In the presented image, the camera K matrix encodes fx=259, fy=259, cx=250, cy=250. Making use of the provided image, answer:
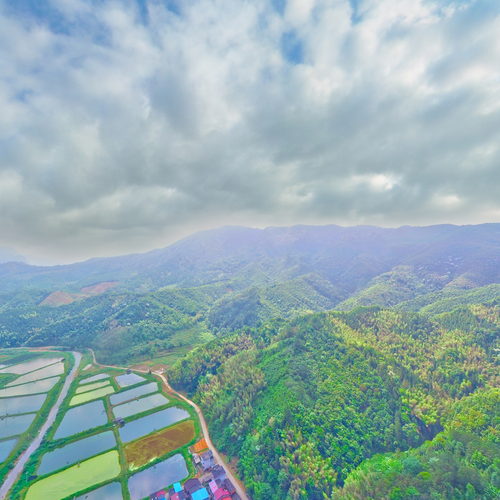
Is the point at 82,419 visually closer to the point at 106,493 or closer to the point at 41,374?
the point at 106,493

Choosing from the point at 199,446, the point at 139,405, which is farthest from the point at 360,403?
the point at 139,405

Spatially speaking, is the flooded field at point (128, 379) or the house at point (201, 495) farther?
the flooded field at point (128, 379)

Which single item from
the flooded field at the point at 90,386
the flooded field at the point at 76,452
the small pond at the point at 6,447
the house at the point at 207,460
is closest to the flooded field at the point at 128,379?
the flooded field at the point at 90,386

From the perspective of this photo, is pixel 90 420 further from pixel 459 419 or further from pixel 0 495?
pixel 459 419

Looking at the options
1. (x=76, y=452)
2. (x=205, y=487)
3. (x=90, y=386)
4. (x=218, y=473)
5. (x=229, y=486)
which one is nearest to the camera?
(x=205, y=487)

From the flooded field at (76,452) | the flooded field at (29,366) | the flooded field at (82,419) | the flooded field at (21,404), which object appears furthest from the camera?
the flooded field at (29,366)

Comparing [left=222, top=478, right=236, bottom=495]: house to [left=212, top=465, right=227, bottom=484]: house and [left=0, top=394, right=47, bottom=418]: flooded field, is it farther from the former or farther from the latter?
[left=0, top=394, right=47, bottom=418]: flooded field

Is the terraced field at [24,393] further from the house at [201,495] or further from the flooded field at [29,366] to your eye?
the house at [201,495]

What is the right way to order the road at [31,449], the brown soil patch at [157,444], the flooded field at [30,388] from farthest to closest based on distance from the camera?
the flooded field at [30,388]
the brown soil patch at [157,444]
the road at [31,449]

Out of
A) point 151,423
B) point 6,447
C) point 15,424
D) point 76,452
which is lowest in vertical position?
point 151,423
